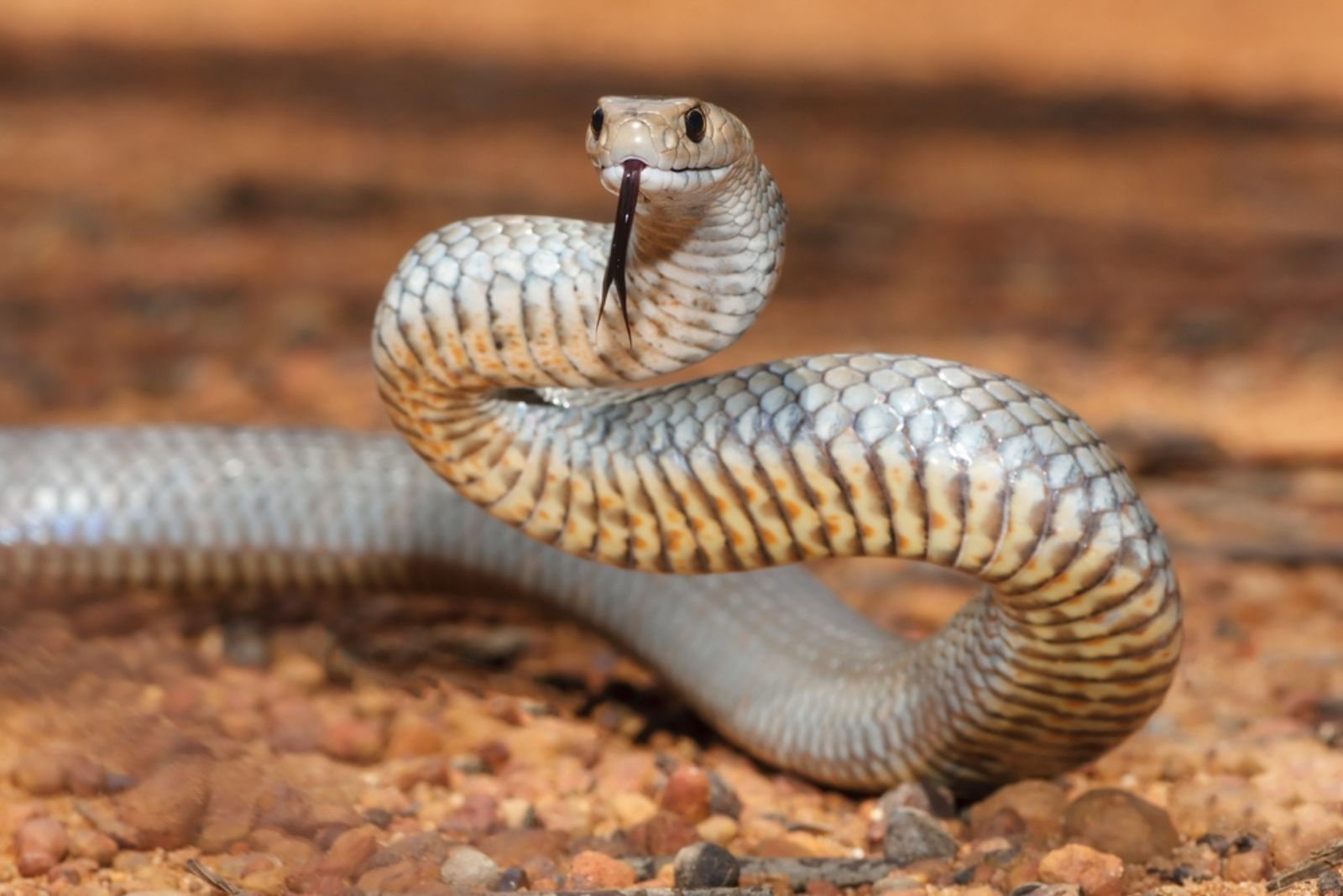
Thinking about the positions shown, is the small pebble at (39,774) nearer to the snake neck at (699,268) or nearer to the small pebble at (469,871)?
the small pebble at (469,871)

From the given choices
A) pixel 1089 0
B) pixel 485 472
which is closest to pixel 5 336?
pixel 485 472

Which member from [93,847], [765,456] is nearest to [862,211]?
[765,456]

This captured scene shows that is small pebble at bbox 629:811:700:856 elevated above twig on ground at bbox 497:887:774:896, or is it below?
below

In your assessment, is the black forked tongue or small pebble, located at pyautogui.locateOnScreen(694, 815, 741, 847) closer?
the black forked tongue

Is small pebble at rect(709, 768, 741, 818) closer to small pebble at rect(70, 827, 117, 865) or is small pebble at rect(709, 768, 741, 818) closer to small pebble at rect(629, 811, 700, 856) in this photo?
small pebble at rect(629, 811, 700, 856)

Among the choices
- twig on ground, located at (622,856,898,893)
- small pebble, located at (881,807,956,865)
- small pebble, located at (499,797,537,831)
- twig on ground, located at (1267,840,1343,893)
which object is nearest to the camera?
twig on ground, located at (1267,840,1343,893)

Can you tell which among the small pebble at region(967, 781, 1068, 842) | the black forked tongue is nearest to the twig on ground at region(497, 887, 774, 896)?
the small pebble at region(967, 781, 1068, 842)
